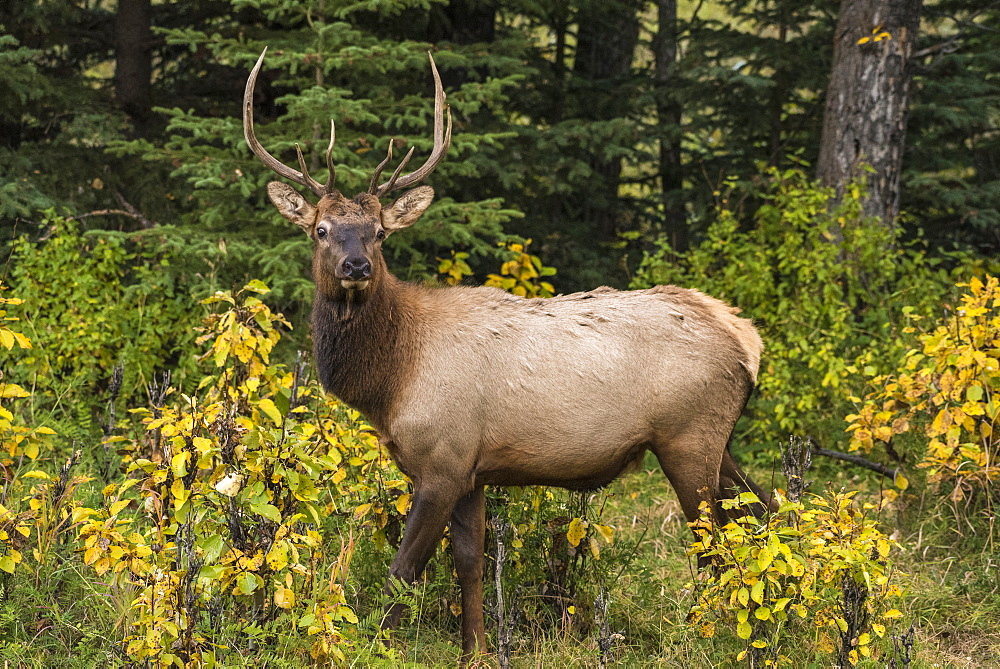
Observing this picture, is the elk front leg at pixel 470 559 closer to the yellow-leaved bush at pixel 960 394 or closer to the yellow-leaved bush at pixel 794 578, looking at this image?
the yellow-leaved bush at pixel 794 578

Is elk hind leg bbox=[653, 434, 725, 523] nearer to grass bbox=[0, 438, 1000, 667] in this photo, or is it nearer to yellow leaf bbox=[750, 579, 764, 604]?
grass bbox=[0, 438, 1000, 667]

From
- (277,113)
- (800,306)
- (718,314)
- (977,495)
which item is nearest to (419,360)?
(718,314)

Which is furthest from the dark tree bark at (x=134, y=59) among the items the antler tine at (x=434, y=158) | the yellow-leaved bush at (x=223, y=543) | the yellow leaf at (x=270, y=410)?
the yellow leaf at (x=270, y=410)

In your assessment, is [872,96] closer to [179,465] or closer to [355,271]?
[355,271]

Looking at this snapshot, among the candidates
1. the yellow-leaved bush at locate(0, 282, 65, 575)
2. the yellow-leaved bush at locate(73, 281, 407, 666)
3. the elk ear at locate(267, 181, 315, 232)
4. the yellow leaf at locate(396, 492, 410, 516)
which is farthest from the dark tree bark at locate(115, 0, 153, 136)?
the yellow leaf at locate(396, 492, 410, 516)

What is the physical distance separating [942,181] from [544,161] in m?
4.46

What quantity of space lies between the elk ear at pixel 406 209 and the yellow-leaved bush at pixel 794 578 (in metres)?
2.20

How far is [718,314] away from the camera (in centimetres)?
500

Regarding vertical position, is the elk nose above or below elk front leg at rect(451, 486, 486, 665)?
above

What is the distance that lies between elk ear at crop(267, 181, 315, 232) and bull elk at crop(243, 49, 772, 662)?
14 centimetres

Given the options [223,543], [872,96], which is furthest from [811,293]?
[223,543]

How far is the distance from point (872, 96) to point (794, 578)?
615 centimetres

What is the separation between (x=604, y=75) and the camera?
40.6 feet

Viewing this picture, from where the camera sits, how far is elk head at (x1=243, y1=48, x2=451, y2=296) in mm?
4539
